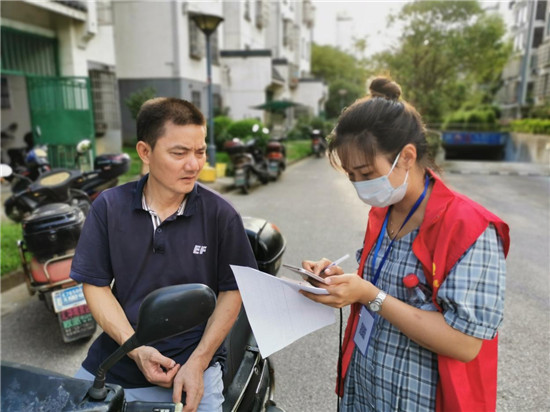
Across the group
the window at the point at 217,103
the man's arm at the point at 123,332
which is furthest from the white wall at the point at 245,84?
the man's arm at the point at 123,332

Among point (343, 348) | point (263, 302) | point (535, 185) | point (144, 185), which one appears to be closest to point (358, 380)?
point (343, 348)

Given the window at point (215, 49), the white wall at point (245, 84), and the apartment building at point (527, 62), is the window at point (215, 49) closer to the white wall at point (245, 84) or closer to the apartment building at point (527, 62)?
the white wall at point (245, 84)

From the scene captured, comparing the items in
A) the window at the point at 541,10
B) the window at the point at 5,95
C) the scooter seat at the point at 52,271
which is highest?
the window at the point at 541,10

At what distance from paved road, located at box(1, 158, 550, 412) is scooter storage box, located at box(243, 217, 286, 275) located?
85 centimetres

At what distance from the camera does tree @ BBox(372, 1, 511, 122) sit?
1955cm

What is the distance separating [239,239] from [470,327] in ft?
3.10

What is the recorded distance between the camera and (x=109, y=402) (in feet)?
3.68

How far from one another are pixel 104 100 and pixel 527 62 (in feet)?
91.6

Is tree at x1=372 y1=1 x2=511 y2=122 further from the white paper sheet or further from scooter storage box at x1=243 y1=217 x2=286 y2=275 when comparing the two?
the white paper sheet

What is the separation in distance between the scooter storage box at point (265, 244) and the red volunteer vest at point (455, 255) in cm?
140

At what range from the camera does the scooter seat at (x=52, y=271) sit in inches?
121

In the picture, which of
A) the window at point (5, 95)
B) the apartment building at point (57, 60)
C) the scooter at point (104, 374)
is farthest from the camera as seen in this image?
the window at point (5, 95)

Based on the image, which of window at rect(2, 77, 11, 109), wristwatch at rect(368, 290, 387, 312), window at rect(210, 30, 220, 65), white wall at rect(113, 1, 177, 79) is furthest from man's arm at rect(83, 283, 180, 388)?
window at rect(210, 30, 220, 65)

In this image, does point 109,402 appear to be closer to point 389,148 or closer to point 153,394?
point 153,394
